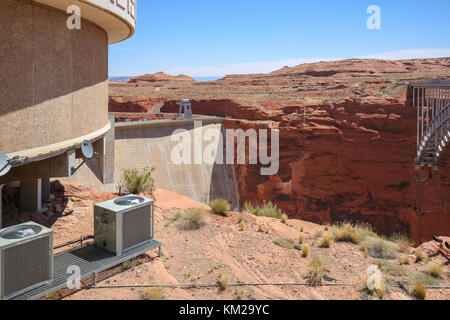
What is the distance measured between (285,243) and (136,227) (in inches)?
168

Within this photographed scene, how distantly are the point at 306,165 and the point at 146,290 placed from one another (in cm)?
2049

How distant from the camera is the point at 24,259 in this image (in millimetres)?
5441

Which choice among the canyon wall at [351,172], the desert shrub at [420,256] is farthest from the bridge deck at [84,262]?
the canyon wall at [351,172]

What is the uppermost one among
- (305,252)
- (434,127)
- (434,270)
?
(434,127)

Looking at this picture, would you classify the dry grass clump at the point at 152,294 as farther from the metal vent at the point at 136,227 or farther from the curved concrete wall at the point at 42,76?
the curved concrete wall at the point at 42,76

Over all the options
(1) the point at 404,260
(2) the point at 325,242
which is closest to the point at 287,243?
(2) the point at 325,242

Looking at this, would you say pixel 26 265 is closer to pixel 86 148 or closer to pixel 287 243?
pixel 86 148

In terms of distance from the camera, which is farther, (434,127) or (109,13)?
(434,127)

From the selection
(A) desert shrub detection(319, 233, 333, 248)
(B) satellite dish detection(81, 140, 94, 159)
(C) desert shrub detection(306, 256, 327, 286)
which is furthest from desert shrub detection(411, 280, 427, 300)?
(B) satellite dish detection(81, 140, 94, 159)

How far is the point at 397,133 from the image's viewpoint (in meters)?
23.1

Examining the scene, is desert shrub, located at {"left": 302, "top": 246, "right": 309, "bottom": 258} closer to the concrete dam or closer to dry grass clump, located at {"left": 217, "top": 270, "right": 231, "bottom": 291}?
dry grass clump, located at {"left": 217, "top": 270, "right": 231, "bottom": 291}

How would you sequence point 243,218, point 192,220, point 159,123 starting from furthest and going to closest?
point 159,123 → point 243,218 → point 192,220

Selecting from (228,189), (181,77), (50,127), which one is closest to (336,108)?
(228,189)
